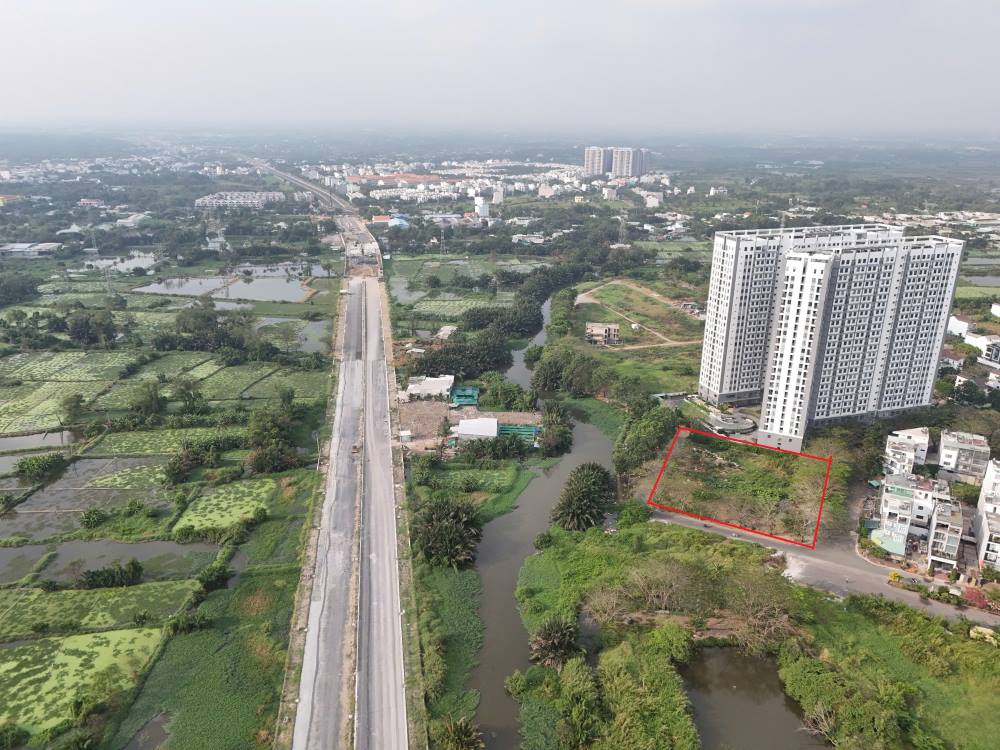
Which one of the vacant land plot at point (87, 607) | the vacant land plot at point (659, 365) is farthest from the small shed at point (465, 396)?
the vacant land plot at point (87, 607)

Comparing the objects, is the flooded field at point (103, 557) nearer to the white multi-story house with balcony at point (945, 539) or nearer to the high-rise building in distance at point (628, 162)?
the white multi-story house with balcony at point (945, 539)

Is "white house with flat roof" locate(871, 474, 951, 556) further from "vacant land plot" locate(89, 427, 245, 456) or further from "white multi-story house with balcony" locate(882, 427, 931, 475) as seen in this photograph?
"vacant land plot" locate(89, 427, 245, 456)

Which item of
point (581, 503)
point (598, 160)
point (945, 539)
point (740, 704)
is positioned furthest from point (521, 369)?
point (598, 160)

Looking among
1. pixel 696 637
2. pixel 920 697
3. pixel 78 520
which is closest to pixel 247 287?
pixel 78 520

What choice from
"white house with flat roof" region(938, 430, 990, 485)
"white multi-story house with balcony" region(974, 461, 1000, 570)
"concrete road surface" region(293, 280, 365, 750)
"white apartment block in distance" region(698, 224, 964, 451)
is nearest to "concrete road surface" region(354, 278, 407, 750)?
"concrete road surface" region(293, 280, 365, 750)

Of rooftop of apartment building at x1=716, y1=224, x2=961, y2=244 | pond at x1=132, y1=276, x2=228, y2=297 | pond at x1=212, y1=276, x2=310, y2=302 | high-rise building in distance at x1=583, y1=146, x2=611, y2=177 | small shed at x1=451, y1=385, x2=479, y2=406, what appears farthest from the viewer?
high-rise building in distance at x1=583, y1=146, x2=611, y2=177

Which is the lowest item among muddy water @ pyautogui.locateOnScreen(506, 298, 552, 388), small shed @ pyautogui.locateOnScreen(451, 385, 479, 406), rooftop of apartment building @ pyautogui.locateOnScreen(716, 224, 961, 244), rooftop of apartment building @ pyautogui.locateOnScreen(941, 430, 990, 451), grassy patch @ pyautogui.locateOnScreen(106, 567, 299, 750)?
grassy patch @ pyautogui.locateOnScreen(106, 567, 299, 750)

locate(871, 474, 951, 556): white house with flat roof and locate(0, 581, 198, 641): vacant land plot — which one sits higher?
locate(871, 474, 951, 556): white house with flat roof
